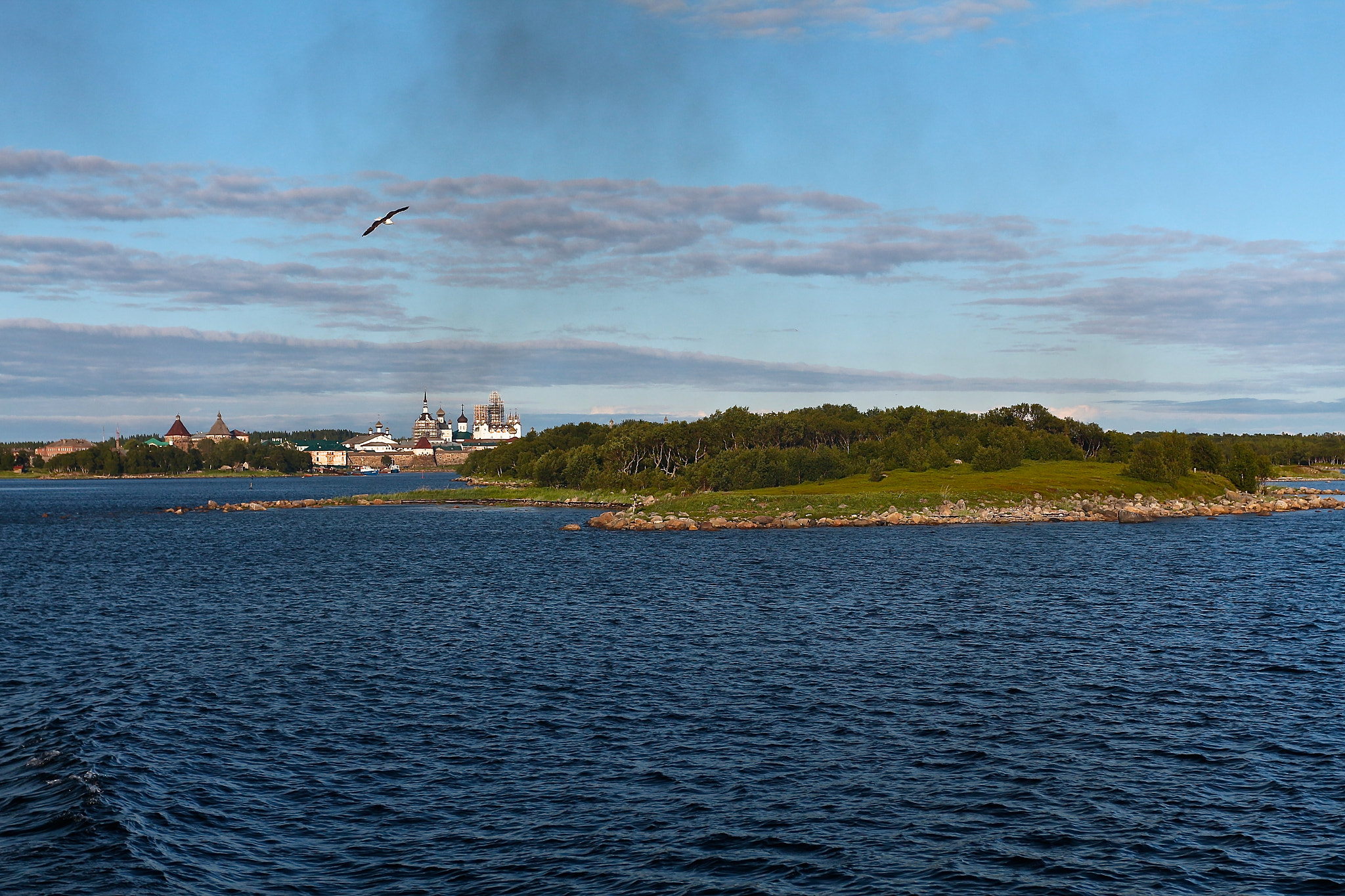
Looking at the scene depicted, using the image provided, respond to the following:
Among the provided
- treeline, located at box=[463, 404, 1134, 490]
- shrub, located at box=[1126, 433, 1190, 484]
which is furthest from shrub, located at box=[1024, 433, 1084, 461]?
shrub, located at box=[1126, 433, 1190, 484]

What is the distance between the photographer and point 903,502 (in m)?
130

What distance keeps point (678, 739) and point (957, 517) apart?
102816mm

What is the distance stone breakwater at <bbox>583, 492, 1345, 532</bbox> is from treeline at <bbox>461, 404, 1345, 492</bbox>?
17.0m

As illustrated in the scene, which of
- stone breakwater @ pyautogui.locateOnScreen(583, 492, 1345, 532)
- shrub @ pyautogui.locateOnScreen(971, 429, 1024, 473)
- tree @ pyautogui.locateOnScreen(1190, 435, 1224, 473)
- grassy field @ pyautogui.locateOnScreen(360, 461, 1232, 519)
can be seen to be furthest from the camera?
tree @ pyautogui.locateOnScreen(1190, 435, 1224, 473)

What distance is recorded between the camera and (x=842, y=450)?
174 m

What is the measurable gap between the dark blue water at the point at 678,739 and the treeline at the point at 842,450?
89962mm

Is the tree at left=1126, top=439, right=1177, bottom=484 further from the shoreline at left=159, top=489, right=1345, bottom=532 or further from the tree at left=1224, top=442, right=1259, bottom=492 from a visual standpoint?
the tree at left=1224, top=442, right=1259, bottom=492

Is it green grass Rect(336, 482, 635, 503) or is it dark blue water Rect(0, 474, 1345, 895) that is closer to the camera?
dark blue water Rect(0, 474, 1345, 895)

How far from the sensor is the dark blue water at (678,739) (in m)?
21.4

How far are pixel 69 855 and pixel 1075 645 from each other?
40.2 meters

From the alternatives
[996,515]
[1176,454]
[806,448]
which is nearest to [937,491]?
[996,515]

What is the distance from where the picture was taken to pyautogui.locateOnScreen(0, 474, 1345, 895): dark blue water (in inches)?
842

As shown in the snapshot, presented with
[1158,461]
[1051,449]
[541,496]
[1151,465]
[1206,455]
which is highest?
[1051,449]

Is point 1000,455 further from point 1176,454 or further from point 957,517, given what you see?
point 957,517
